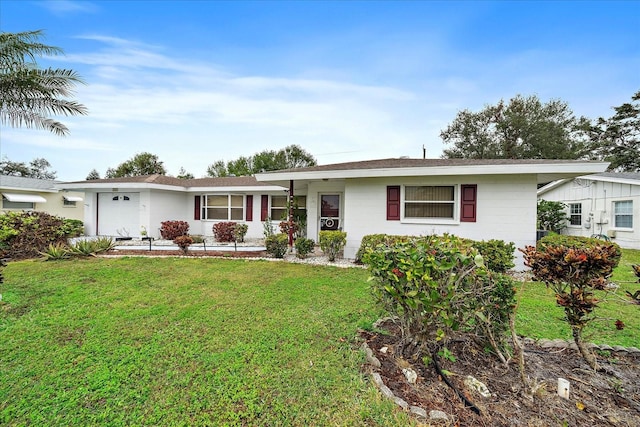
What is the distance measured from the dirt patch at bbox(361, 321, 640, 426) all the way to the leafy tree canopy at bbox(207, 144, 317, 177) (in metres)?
31.8

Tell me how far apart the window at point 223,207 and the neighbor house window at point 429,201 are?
28.9 ft

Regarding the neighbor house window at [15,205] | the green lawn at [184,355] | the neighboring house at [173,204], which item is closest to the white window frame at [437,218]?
the green lawn at [184,355]

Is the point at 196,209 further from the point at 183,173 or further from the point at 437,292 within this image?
the point at 183,173

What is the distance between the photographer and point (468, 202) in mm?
8102

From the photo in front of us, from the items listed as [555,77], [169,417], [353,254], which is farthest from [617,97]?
[169,417]

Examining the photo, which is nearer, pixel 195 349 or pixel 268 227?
pixel 195 349

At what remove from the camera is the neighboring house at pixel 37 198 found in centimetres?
1570

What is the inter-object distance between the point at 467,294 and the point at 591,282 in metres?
1.07

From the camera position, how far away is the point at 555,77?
475 inches

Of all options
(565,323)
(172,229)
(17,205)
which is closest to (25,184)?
(17,205)

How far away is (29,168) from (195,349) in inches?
1875

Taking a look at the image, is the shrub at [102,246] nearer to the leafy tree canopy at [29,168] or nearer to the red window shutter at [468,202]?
the red window shutter at [468,202]

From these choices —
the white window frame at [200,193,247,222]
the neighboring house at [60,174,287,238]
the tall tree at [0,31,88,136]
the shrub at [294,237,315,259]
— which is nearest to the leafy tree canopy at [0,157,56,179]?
the neighboring house at [60,174,287,238]

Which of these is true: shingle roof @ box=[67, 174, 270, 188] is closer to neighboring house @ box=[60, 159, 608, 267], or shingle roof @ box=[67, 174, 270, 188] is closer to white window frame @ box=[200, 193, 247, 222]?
white window frame @ box=[200, 193, 247, 222]
